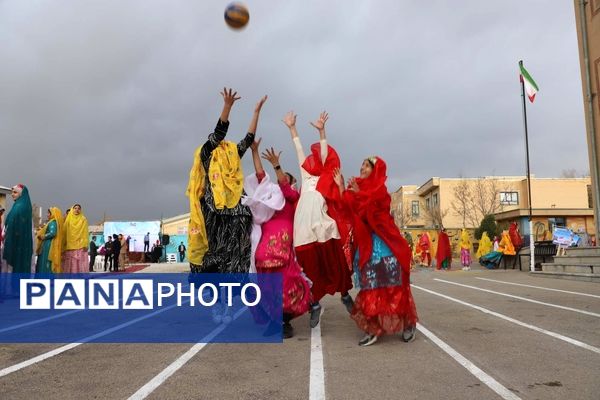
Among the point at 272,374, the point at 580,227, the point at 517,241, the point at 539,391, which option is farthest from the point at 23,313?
the point at 580,227

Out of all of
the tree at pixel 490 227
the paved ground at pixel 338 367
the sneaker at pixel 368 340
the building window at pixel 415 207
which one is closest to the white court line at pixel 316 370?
the paved ground at pixel 338 367

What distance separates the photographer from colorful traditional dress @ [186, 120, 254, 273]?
19.4 feet

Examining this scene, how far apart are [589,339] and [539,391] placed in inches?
93.2

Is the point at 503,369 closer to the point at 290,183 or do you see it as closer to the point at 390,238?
the point at 390,238

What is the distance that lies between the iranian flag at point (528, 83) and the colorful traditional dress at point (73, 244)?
1918 centimetres

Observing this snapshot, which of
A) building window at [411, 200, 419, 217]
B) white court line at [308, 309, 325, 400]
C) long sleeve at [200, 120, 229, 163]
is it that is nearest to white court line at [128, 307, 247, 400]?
white court line at [308, 309, 325, 400]

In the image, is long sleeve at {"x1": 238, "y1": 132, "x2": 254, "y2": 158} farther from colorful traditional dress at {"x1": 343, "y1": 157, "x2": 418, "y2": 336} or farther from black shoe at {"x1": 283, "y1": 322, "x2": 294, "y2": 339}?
black shoe at {"x1": 283, "y1": 322, "x2": 294, "y2": 339}

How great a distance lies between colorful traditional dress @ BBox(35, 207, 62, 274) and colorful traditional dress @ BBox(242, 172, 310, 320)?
7.71 metres

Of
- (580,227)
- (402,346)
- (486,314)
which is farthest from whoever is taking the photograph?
(580,227)

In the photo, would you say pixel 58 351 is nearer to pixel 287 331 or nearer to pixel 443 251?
pixel 287 331

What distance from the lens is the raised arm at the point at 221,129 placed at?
574 cm

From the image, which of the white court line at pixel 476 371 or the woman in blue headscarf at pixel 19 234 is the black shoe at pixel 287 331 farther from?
the woman in blue headscarf at pixel 19 234

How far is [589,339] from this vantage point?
17.5 feet
